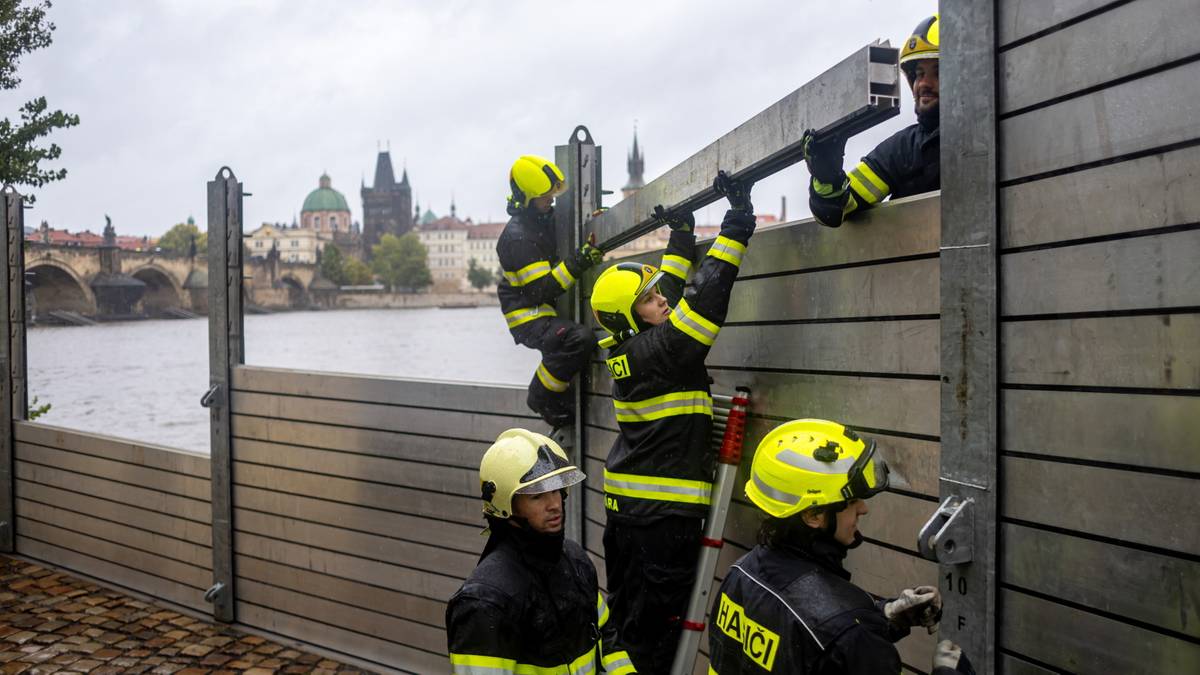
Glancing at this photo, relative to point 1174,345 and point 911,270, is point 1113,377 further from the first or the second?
point 911,270

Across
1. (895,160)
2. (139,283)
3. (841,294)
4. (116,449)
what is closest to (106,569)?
(116,449)

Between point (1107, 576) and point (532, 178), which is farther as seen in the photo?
point (532, 178)

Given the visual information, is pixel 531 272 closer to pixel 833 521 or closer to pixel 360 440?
pixel 360 440

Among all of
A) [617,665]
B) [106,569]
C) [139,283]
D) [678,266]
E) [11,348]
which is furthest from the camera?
[139,283]

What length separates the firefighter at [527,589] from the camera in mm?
2578

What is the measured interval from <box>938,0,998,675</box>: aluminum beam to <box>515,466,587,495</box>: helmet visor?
1065 mm

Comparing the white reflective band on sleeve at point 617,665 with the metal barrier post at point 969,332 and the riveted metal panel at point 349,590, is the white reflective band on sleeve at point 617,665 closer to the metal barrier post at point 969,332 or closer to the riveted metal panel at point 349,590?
the metal barrier post at point 969,332

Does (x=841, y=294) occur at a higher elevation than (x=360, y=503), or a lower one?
higher

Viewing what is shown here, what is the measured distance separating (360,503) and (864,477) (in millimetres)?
4820

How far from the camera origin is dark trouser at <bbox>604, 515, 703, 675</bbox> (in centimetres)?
402

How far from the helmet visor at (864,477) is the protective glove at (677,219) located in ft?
6.87

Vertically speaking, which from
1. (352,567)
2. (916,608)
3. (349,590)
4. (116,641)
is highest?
(916,608)

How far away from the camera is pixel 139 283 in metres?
37.3

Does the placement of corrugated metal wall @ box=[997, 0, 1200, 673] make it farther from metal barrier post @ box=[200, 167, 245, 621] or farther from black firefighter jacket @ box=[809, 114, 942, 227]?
metal barrier post @ box=[200, 167, 245, 621]
